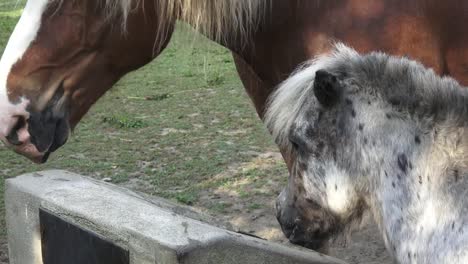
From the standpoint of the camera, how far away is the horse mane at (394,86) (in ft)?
7.38

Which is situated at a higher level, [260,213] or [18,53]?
[18,53]

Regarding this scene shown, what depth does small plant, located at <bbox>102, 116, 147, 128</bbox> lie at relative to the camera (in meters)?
6.82

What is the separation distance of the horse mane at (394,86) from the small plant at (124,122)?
4.46m

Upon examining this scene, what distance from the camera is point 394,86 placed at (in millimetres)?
2291

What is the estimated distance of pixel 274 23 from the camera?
2918 millimetres

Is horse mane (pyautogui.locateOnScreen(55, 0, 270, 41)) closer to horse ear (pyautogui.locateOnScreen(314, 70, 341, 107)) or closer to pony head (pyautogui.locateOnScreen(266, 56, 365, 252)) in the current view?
pony head (pyautogui.locateOnScreen(266, 56, 365, 252))

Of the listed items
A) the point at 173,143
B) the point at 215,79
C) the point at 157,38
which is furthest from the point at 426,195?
the point at 215,79

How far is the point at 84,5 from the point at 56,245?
986 mm

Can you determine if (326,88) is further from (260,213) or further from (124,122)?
(124,122)

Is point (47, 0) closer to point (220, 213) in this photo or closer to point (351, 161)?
point (351, 161)

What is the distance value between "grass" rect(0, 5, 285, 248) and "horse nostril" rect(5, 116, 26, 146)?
1471mm

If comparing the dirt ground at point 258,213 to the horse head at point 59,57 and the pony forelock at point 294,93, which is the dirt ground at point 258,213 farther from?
the pony forelock at point 294,93

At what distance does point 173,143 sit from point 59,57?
10.9ft

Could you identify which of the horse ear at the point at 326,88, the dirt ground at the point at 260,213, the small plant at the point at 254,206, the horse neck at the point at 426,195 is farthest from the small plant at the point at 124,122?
the horse neck at the point at 426,195
